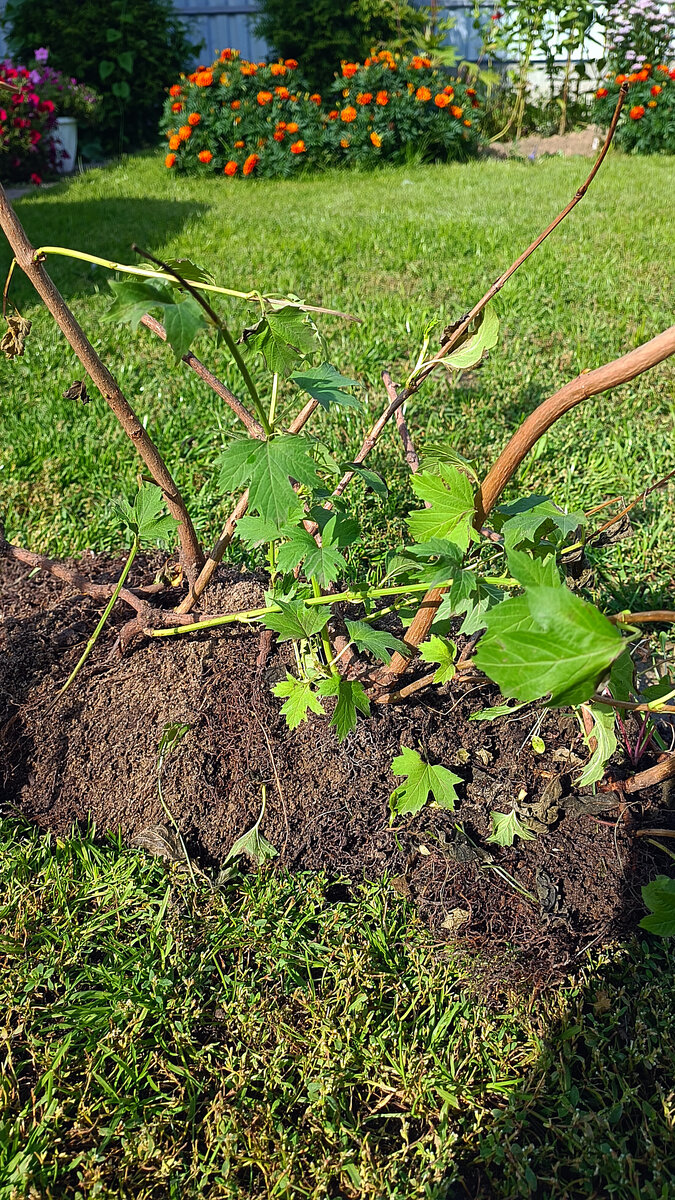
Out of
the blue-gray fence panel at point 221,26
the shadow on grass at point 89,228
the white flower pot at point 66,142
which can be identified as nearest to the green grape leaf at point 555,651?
→ the shadow on grass at point 89,228

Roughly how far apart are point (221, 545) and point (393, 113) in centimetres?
686

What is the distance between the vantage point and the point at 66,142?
7.71 meters

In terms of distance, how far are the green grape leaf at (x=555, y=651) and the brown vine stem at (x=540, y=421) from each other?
1.18 ft

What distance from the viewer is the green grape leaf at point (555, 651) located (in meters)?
0.85

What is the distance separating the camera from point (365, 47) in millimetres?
8281

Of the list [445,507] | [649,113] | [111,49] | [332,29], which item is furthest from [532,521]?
[111,49]

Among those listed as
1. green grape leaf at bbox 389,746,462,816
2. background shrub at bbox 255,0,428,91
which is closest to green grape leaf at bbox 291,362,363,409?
green grape leaf at bbox 389,746,462,816

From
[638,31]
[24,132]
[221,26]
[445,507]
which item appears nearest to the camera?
[445,507]

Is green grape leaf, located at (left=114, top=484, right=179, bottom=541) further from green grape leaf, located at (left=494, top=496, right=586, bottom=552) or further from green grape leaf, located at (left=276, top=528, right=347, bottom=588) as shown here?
green grape leaf, located at (left=494, top=496, right=586, bottom=552)

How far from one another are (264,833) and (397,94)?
7341 millimetres

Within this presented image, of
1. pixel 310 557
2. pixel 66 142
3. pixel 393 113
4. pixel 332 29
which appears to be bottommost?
pixel 310 557

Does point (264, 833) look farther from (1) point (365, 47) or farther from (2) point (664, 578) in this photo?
(1) point (365, 47)

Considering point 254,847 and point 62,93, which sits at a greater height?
point 62,93

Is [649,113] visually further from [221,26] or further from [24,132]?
[24,132]
